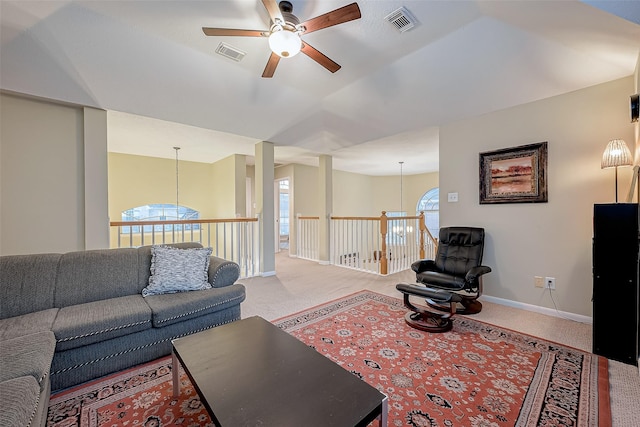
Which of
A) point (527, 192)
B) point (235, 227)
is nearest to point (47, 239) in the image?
point (235, 227)

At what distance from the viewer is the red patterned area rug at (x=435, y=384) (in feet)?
4.64

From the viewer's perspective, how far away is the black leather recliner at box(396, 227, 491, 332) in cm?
240

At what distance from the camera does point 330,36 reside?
7.95ft

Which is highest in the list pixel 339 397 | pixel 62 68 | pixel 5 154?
pixel 62 68

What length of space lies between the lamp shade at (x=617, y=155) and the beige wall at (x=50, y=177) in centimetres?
510

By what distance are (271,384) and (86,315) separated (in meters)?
1.52

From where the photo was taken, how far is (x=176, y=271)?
231 centimetres

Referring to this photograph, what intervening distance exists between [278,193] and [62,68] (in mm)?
5125

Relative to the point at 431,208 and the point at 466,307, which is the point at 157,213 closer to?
the point at 466,307

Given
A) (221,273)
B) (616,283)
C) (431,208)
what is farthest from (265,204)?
(431,208)

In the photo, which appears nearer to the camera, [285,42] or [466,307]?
[285,42]

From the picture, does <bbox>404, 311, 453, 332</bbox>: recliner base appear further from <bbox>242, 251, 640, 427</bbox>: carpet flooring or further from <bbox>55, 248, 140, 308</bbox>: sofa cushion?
<bbox>55, 248, 140, 308</bbox>: sofa cushion

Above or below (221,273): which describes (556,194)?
above

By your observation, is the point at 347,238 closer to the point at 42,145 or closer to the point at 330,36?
the point at 330,36
